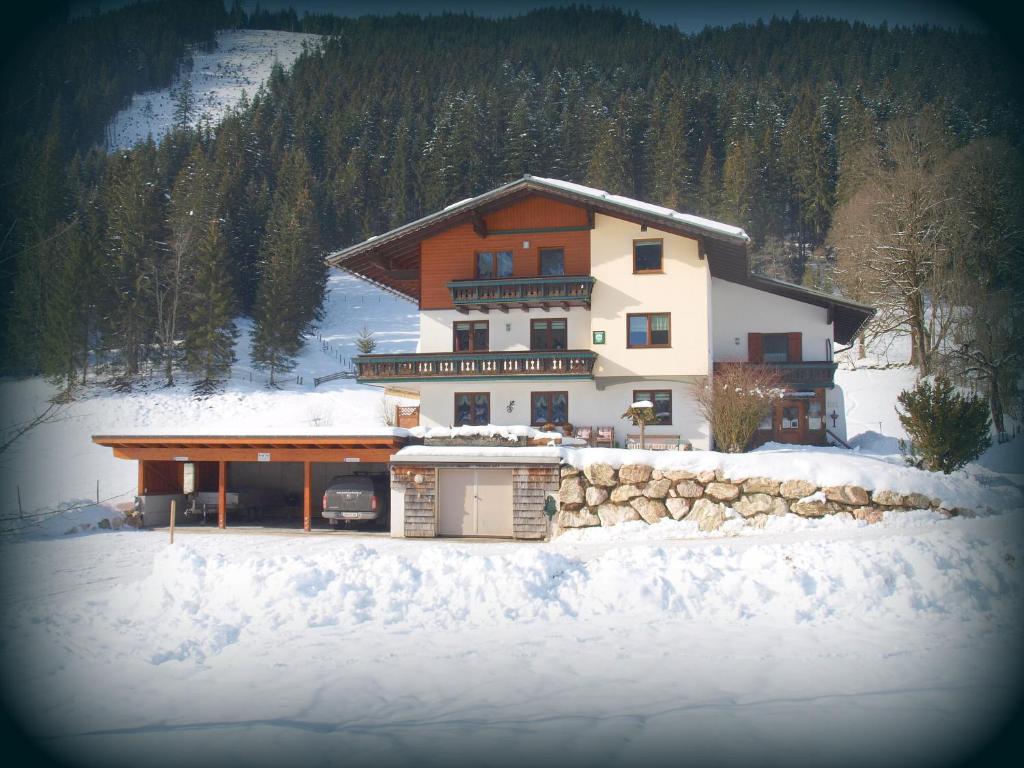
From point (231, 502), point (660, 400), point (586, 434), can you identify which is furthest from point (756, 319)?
point (231, 502)

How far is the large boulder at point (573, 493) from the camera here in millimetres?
19172

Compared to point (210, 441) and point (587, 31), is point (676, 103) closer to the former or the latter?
point (587, 31)

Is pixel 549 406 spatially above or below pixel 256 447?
above

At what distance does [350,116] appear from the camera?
90312 mm

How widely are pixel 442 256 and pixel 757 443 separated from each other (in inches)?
560

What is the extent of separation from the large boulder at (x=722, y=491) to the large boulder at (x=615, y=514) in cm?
180

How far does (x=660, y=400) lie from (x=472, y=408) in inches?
276

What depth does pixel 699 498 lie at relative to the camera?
59.3 ft

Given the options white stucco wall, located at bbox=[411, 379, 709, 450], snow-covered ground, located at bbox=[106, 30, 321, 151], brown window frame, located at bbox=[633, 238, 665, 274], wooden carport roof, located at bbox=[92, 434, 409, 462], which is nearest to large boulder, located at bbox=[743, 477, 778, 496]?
wooden carport roof, located at bbox=[92, 434, 409, 462]

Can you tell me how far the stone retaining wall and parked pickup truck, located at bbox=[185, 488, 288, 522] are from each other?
1115 centimetres

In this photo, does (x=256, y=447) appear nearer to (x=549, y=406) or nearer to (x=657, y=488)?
(x=549, y=406)

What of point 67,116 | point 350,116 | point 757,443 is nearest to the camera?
point 757,443

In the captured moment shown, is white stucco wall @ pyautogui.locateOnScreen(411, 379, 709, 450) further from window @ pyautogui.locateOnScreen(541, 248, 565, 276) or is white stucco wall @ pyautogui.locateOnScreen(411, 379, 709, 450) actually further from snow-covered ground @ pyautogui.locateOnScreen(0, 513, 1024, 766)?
snow-covered ground @ pyautogui.locateOnScreen(0, 513, 1024, 766)

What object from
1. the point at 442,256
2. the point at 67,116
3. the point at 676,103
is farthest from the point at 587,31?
the point at 442,256
